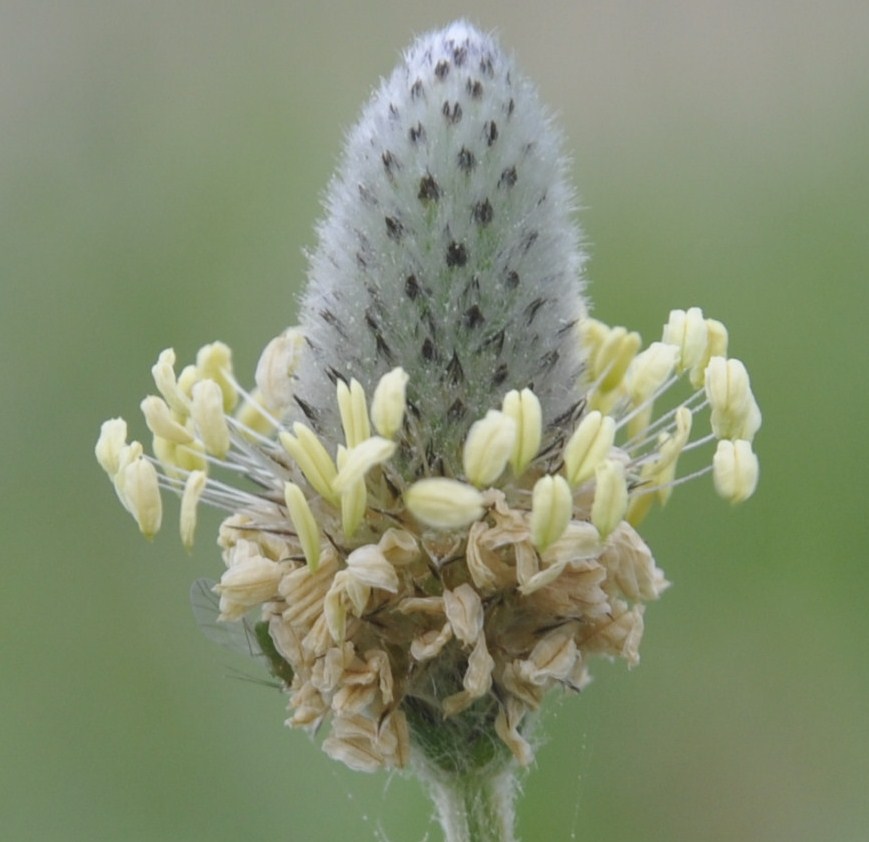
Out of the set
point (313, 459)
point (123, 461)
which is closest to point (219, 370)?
point (123, 461)

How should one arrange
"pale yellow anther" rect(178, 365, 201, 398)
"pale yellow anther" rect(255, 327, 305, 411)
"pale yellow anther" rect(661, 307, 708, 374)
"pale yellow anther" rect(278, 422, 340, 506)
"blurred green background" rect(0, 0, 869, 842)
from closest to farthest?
"pale yellow anther" rect(278, 422, 340, 506) < "pale yellow anther" rect(661, 307, 708, 374) < "pale yellow anther" rect(178, 365, 201, 398) < "pale yellow anther" rect(255, 327, 305, 411) < "blurred green background" rect(0, 0, 869, 842)

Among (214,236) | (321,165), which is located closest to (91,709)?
(214,236)

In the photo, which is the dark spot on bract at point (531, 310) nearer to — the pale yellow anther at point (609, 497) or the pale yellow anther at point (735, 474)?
the pale yellow anther at point (609, 497)

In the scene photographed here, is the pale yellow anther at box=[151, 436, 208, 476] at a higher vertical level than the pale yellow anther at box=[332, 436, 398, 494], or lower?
higher

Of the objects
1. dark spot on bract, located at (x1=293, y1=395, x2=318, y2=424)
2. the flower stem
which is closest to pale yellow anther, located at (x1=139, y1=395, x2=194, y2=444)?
dark spot on bract, located at (x1=293, y1=395, x2=318, y2=424)

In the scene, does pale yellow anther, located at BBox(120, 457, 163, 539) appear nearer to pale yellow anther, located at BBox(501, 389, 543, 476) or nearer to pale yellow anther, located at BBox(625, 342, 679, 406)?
pale yellow anther, located at BBox(501, 389, 543, 476)

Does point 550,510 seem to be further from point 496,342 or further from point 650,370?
point 650,370
